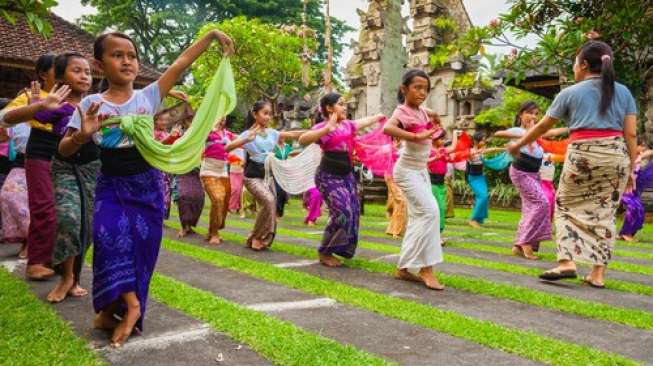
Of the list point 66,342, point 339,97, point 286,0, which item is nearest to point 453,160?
point 339,97

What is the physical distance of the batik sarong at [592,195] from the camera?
15.9 feet

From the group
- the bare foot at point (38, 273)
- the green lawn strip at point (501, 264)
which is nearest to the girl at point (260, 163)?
the green lawn strip at point (501, 264)

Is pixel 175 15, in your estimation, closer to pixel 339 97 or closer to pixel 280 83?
pixel 280 83

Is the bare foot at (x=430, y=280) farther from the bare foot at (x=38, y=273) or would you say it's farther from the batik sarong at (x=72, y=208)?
the bare foot at (x=38, y=273)

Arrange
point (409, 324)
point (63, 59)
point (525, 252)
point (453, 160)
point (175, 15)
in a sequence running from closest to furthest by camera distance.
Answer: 1. point (409, 324)
2. point (63, 59)
3. point (525, 252)
4. point (453, 160)
5. point (175, 15)

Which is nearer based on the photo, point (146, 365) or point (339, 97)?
point (146, 365)

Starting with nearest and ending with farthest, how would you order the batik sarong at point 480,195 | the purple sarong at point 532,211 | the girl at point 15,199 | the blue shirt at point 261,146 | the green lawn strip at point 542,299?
1. the green lawn strip at point 542,299
2. the girl at point 15,199
3. the purple sarong at point 532,211
4. the blue shirt at point 261,146
5. the batik sarong at point 480,195

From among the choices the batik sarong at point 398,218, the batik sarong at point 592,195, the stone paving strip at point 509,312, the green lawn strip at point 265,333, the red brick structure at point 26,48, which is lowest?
the stone paving strip at point 509,312

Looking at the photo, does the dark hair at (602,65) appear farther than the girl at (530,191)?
No

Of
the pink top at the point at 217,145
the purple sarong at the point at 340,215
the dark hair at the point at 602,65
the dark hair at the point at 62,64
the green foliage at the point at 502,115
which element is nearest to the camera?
the dark hair at the point at 62,64

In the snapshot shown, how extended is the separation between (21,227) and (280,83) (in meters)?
25.7

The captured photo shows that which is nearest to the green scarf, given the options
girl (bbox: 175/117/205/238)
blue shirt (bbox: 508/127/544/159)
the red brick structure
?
blue shirt (bbox: 508/127/544/159)

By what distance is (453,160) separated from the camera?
29.6 feet

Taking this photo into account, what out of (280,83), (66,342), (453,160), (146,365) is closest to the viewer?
(146,365)
